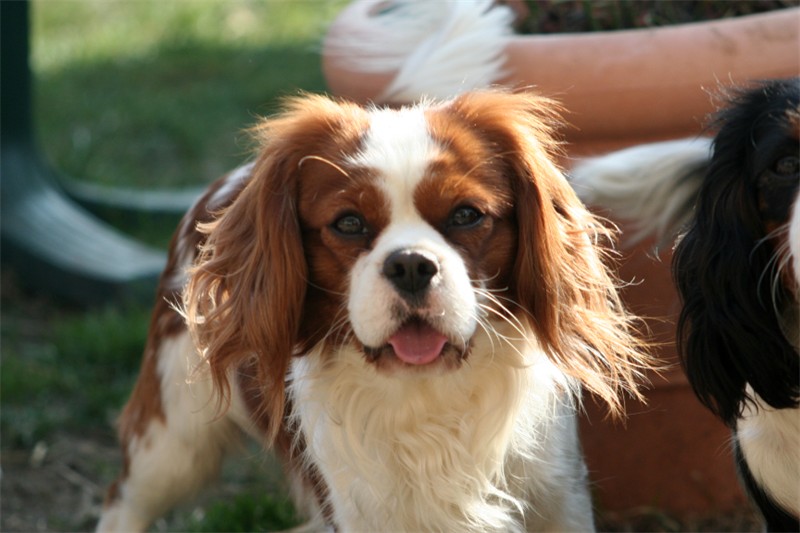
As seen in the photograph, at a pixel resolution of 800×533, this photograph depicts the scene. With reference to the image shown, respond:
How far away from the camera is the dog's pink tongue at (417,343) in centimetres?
223

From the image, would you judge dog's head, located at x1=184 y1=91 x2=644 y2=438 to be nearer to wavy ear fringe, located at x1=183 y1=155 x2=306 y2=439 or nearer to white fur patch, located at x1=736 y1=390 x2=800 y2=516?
wavy ear fringe, located at x1=183 y1=155 x2=306 y2=439

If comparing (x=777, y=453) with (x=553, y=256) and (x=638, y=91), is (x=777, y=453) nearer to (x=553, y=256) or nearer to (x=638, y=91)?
(x=553, y=256)

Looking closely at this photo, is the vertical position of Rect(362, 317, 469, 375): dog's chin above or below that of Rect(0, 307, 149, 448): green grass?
above

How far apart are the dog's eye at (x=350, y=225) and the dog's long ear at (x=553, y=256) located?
0.31m

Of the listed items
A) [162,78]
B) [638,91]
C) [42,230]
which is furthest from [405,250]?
[162,78]

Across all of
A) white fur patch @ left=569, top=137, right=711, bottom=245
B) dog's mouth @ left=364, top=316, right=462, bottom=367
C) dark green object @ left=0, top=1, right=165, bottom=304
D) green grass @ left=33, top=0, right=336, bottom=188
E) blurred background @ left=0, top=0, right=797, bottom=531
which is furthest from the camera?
green grass @ left=33, top=0, right=336, bottom=188

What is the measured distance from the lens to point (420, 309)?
84.9 inches

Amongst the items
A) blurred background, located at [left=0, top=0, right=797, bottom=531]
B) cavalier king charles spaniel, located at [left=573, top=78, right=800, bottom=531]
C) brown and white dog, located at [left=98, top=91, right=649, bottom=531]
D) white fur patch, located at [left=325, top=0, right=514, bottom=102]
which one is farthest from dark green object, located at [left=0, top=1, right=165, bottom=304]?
cavalier king charles spaniel, located at [left=573, top=78, right=800, bottom=531]

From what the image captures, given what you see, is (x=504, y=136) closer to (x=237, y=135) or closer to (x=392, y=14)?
(x=392, y=14)

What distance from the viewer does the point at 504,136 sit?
7.84 feet

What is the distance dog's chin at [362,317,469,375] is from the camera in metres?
2.23

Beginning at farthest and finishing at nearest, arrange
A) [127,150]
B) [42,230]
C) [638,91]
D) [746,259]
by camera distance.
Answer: [127,150] < [42,230] < [638,91] < [746,259]

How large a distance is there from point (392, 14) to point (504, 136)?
104cm

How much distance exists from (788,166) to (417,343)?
72cm
